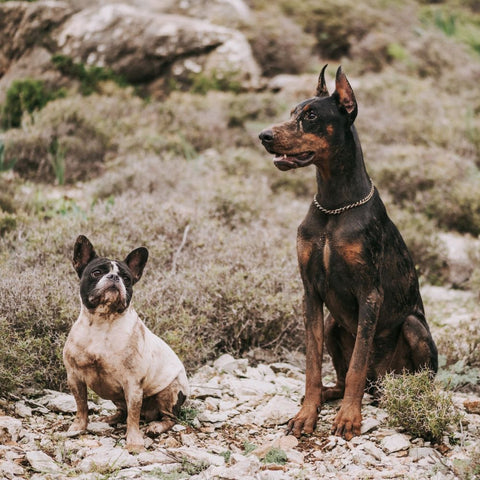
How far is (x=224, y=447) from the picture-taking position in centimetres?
359

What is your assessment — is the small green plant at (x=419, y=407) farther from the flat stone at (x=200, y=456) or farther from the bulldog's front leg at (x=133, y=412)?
the bulldog's front leg at (x=133, y=412)

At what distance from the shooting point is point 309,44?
15789 mm

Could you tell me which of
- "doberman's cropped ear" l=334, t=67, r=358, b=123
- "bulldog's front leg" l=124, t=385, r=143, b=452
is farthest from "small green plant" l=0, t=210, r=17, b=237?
"doberman's cropped ear" l=334, t=67, r=358, b=123

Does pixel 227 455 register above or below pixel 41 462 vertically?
below

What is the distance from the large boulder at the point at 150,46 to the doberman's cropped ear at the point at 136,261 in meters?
9.96

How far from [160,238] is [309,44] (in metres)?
11.1

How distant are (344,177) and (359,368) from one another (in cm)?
108

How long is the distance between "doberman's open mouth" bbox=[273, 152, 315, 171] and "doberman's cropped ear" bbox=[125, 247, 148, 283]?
911 millimetres

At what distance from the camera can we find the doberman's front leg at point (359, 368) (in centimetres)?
356

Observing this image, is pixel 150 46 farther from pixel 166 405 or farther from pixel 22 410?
pixel 166 405

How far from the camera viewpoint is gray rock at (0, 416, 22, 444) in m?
3.38

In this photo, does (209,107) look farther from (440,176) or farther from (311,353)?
(311,353)

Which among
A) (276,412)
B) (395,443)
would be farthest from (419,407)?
(276,412)

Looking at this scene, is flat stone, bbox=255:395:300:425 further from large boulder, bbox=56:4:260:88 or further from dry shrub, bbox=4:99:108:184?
large boulder, bbox=56:4:260:88
